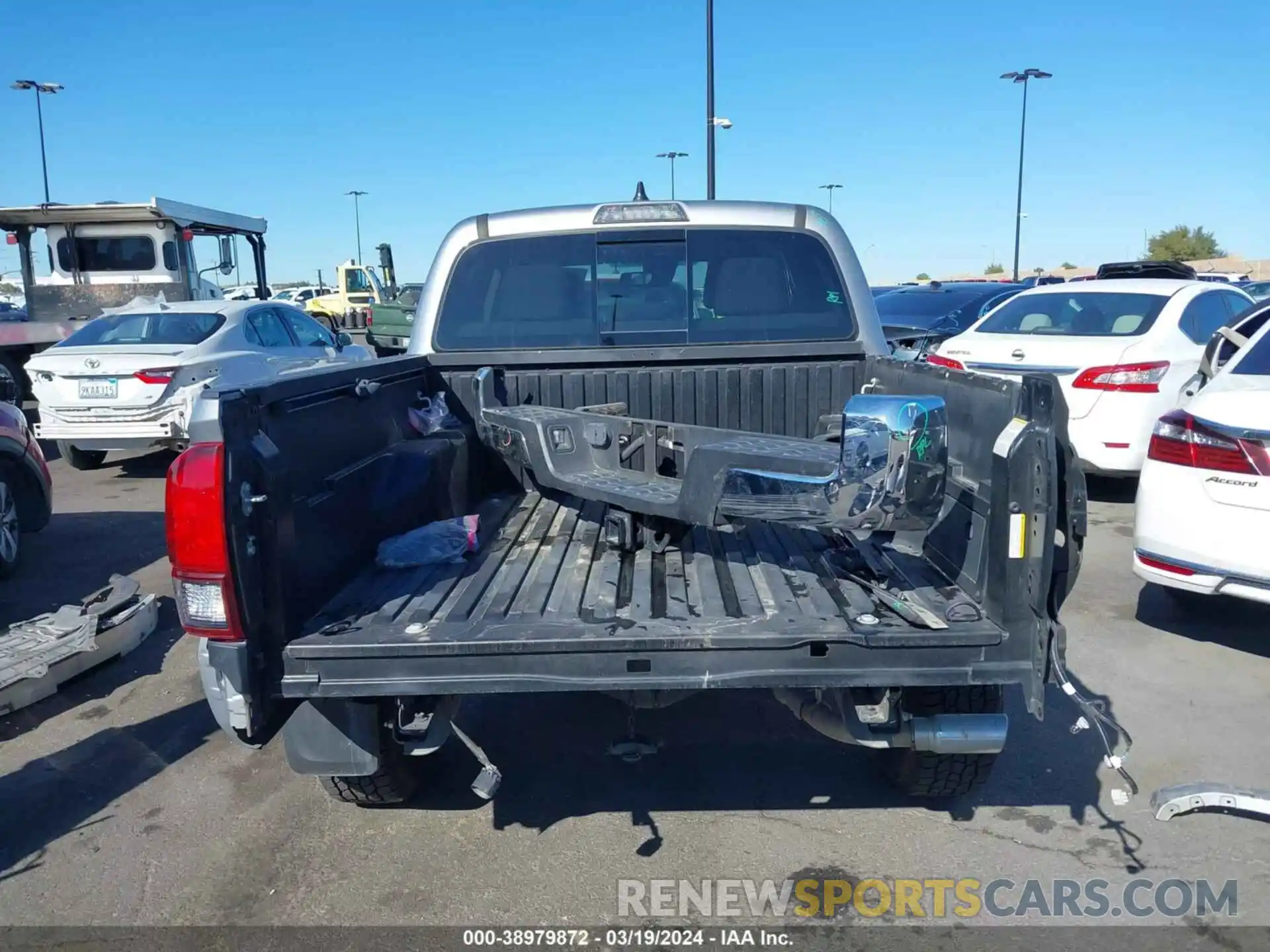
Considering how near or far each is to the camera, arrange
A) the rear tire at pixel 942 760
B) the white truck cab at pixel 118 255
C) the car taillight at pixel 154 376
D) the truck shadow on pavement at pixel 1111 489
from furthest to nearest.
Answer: the white truck cab at pixel 118 255 < the car taillight at pixel 154 376 < the truck shadow on pavement at pixel 1111 489 < the rear tire at pixel 942 760

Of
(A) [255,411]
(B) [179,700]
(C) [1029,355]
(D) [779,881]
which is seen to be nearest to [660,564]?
(D) [779,881]

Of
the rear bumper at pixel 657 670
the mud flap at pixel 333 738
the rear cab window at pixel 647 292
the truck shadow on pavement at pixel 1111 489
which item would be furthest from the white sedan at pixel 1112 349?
the mud flap at pixel 333 738

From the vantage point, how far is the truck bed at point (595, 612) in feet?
8.89

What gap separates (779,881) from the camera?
3193 mm

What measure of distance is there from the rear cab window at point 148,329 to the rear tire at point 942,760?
861 centimetres

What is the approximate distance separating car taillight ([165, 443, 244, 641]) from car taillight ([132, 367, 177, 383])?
7357 mm

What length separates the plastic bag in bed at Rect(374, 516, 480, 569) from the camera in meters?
3.45

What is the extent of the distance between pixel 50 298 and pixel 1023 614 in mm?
15923

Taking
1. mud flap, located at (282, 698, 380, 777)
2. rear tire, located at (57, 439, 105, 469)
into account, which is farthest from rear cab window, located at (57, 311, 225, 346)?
mud flap, located at (282, 698, 380, 777)

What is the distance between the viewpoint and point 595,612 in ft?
9.68

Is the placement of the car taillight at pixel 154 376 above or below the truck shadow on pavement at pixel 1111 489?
above

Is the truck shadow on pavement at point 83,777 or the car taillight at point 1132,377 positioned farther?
the car taillight at point 1132,377

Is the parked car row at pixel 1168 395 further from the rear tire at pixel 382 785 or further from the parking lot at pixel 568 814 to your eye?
the rear tire at pixel 382 785

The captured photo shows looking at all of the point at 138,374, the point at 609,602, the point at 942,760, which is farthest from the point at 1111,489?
the point at 138,374
